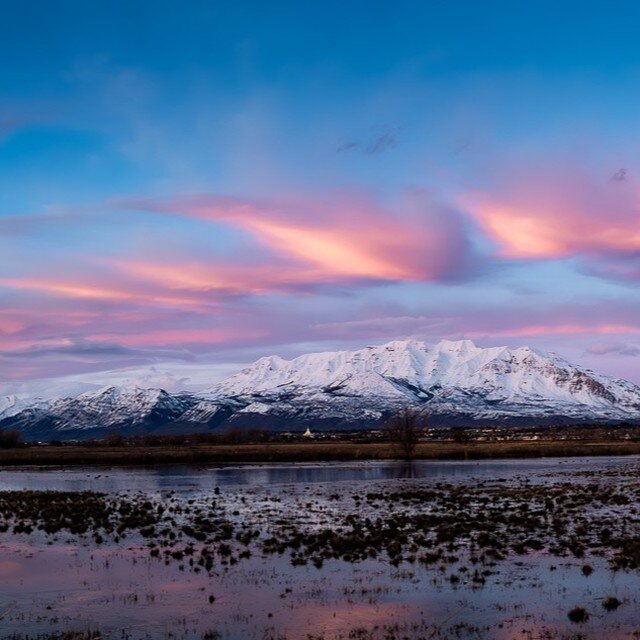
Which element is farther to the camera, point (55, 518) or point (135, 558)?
point (55, 518)

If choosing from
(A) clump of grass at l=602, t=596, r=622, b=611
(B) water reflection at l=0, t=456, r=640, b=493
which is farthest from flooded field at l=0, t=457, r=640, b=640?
(B) water reflection at l=0, t=456, r=640, b=493

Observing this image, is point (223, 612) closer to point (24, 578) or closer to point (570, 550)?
point (24, 578)

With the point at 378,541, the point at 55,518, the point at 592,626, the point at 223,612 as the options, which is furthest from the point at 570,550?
the point at 55,518

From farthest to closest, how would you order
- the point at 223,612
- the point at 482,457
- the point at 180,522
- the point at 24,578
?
the point at 482,457, the point at 180,522, the point at 24,578, the point at 223,612

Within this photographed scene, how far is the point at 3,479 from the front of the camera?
8456 centimetres

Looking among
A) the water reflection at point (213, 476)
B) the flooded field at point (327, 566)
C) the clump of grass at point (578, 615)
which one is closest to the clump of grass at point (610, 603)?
the flooded field at point (327, 566)

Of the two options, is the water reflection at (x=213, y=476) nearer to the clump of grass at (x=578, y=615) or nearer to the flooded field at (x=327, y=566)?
the flooded field at (x=327, y=566)

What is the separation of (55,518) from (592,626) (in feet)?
110

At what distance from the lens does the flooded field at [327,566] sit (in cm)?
2145

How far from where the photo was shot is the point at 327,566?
29031 millimetres

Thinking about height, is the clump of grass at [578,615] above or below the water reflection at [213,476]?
above

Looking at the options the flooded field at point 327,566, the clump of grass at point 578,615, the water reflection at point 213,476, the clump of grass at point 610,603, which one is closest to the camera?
the clump of grass at point 578,615

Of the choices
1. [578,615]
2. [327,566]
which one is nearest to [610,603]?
[578,615]

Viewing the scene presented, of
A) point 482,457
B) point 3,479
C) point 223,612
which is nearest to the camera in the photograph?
point 223,612
